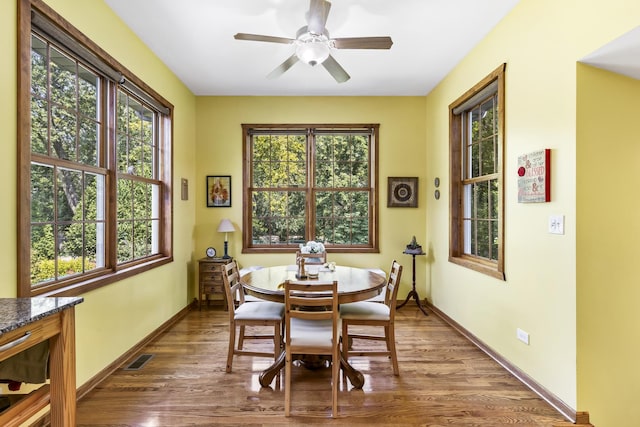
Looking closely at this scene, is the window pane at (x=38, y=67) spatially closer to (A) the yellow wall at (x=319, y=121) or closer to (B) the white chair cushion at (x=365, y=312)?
(A) the yellow wall at (x=319, y=121)

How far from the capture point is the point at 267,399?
2340 millimetres

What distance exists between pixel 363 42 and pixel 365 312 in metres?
2.09

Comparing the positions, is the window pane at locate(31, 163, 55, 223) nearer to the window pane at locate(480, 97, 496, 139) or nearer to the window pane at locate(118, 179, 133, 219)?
the window pane at locate(118, 179, 133, 219)

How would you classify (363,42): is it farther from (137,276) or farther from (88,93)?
(137,276)

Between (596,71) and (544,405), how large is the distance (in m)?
2.21

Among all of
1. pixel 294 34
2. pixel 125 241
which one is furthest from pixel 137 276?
pixel 294 34

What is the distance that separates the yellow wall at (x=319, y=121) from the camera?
4.67 m

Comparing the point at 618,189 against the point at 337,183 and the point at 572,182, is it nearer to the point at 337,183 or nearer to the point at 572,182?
the point at 572,182

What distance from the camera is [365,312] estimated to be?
8.89ft

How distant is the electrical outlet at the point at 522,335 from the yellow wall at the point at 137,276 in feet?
10.7

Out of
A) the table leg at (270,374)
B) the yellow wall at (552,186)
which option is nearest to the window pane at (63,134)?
the table leg at (270,374)

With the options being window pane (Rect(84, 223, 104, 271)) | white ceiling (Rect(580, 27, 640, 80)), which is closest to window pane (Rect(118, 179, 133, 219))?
window pane (Rect(84, 223, 104, 271))

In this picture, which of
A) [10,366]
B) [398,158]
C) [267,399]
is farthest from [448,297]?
[10,366]

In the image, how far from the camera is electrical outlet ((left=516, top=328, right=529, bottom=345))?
2.54 meters
